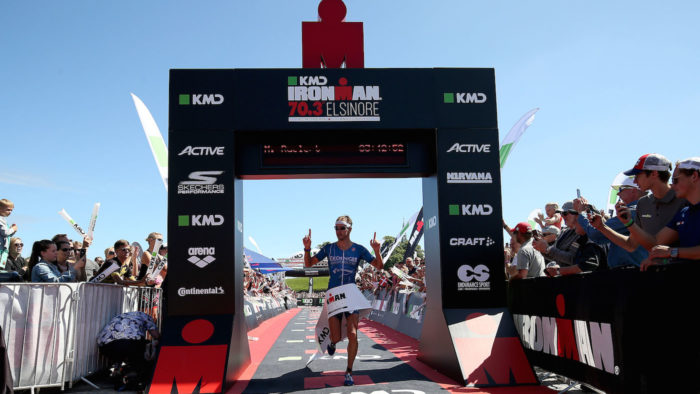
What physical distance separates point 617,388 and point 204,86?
5857 mm

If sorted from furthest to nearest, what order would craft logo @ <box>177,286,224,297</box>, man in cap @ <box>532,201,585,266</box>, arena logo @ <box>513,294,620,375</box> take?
craft logo @ <box>177,286,224,297</box> < man in cap @ <box>532,201,585,266</box> < arena logo @ <box>513,294,620,375</box>

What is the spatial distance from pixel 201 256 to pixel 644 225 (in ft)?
16.6

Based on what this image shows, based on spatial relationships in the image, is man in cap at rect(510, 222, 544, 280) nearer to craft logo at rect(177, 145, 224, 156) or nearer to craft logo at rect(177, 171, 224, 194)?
craft logo at rect(177, 171, 224, 194)

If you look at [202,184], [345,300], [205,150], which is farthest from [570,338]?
[205,150]

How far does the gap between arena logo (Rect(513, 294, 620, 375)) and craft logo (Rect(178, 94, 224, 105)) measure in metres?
4.88

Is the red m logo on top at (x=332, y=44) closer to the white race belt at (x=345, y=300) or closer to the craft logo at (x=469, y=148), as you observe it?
the craft logo at (x=469, y=148)

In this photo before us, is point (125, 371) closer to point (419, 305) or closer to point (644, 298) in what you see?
point (644, 298)

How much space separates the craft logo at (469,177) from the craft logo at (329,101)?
1258 mm

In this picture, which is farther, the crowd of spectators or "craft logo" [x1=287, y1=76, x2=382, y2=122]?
"craft logo" [x1=287, y1=76, x2=382, y2=122]

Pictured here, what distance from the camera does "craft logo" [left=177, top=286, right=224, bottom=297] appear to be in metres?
6.82

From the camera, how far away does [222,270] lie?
6.89m

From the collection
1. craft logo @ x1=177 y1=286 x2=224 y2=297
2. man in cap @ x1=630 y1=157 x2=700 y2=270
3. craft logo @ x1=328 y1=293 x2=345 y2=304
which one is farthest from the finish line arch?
man in cap @ x1=630 y1=157 x2=700 y2=270

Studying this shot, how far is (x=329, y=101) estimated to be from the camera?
7250mm

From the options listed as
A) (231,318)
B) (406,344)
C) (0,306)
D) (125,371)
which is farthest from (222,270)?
(406,344)
